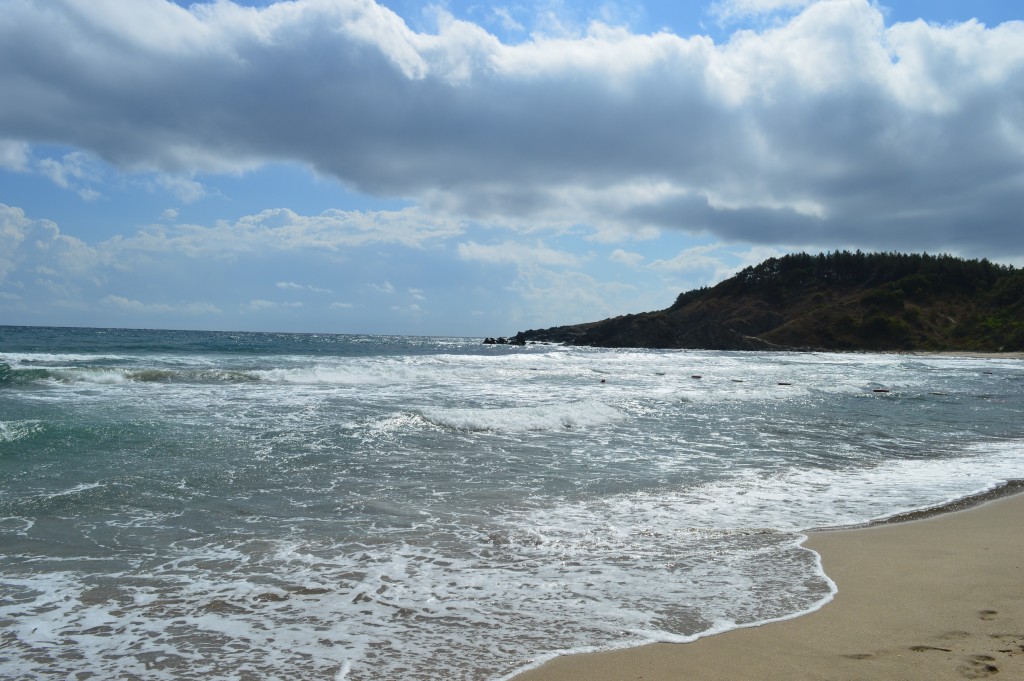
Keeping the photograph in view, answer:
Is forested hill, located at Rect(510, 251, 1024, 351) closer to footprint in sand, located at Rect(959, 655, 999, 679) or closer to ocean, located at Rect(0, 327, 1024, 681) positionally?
ocean, located at Rect(0, 327, 1024, 681)

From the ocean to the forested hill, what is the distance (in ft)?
243

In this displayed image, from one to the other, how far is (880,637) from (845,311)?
97396 mm

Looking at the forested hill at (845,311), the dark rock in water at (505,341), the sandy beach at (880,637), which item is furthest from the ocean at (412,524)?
the dark rock in water at (505,341)

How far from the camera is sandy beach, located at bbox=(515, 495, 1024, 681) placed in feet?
12.0

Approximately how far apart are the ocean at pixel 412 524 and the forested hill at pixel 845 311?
2914 inches

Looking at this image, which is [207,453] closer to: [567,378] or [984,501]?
[984,501]

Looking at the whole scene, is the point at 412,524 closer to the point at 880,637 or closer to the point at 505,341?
the point at 880,637

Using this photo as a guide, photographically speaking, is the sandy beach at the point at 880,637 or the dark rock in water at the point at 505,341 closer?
the sandy beach at the point at 880,637

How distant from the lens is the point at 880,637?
4.06 metres

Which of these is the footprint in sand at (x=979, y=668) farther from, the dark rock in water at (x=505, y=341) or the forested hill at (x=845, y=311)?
the dark rock in water at (x=505, y=341)

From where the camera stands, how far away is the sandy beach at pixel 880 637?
3654mm

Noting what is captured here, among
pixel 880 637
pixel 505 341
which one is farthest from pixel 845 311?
pixel 880 637

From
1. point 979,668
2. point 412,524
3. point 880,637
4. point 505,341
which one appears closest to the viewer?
point 979,668

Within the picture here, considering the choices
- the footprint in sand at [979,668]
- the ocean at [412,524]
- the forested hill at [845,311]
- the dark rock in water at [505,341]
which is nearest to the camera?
the footprint in sand at [979,668]
